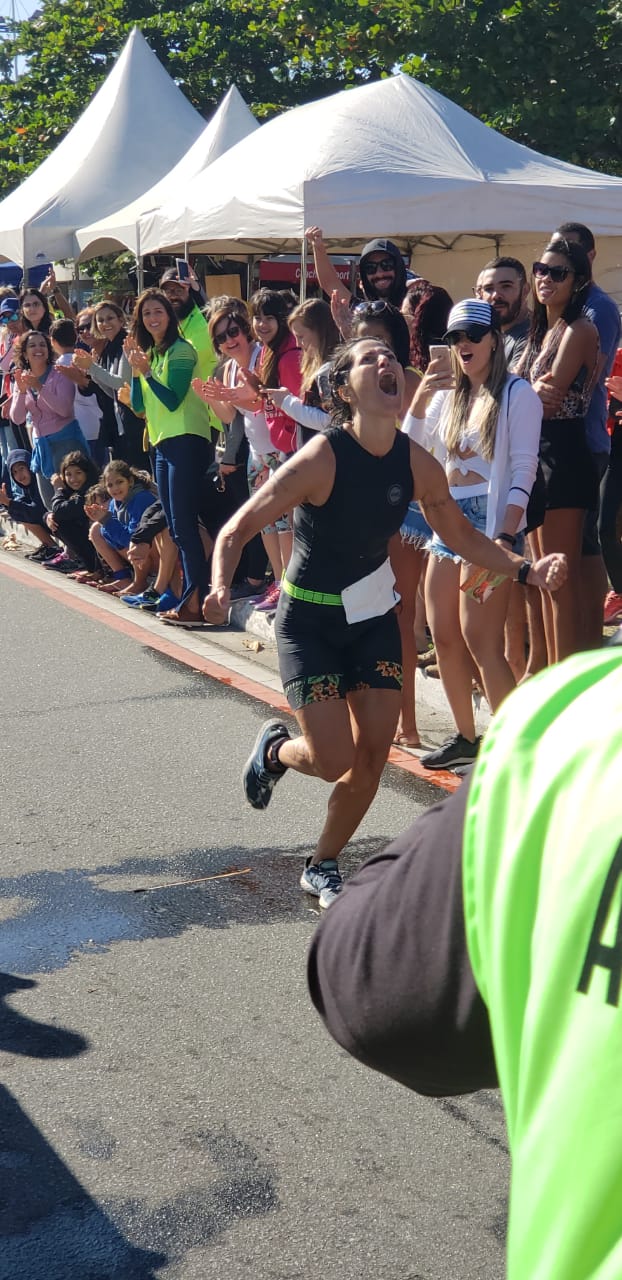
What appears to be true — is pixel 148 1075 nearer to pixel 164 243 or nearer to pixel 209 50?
pixel 164 243

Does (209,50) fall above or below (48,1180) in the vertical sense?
above

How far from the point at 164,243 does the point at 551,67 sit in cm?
1110

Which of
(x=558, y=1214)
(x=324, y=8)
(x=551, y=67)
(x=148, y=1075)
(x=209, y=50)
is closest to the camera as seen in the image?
(x=558, y=1214)

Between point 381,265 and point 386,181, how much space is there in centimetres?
259

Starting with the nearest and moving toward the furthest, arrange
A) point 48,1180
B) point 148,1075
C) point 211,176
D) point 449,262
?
point 48,1180 < point 148,1075 < point 211,176 < point 449,262

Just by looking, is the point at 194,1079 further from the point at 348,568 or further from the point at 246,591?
the point at 246,591

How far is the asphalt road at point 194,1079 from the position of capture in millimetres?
2902

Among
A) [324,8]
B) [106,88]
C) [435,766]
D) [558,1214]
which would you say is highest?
[324,8]

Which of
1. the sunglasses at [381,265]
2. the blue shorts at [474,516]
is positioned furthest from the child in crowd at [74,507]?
the blue shorts at [474,516]

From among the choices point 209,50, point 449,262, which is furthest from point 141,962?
point 209,50

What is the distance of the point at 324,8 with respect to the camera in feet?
77.9

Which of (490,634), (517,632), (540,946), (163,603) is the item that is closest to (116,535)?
(163,603)

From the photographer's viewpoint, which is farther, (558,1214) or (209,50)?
(209,50)

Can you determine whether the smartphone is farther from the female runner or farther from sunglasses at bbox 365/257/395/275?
the female runner
